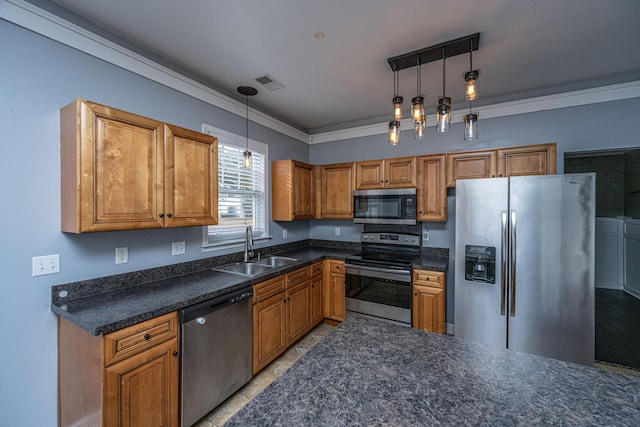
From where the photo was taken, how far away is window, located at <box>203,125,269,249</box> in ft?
9.28

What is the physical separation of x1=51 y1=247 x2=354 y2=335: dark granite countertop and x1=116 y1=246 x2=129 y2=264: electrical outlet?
137mm

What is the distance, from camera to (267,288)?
247cm

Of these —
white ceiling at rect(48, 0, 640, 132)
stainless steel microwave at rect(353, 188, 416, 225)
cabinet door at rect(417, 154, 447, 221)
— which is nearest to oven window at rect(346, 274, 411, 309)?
stainless steel microwave at rect(353, 188, 416, 225)

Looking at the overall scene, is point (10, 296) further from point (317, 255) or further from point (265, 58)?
point (317, 255)

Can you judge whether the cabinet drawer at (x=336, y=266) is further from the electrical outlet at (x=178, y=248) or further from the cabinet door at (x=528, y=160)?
the cabinet door at (x=528, y=160)

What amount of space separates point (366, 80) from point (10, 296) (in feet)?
10.1

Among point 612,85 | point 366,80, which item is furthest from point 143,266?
point 612,85

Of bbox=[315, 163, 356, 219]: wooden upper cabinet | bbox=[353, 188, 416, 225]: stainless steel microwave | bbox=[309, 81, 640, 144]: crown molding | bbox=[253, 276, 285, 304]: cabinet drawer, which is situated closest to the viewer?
bbox=[253, 276, 285, 304]: cabinet drawer

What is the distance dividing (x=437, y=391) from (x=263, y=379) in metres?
2.00

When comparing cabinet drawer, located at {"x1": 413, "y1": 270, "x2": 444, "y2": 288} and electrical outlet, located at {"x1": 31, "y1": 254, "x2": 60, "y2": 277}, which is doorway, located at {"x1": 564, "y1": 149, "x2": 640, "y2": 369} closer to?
cabinet drawer, located at {"x1": 413, "y1": 270, "x2": 444, "y2": 288}

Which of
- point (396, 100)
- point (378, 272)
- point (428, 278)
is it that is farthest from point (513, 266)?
point (396, 100)

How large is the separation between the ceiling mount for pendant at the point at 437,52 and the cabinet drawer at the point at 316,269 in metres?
→ 2.24

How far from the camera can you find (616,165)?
187 inches

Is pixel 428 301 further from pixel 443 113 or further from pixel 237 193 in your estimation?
pixel 237 193
